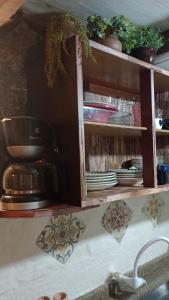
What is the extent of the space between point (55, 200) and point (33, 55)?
63 centimetres

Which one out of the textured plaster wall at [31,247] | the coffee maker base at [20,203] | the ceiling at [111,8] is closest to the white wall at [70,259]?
the textured plaster wall at [31,247]

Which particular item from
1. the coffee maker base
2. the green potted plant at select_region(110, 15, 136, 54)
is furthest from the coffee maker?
the green potted plant at select_region(110, 15, 136, 54)

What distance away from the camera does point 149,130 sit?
52.9 inches

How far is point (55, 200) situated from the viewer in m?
1.08

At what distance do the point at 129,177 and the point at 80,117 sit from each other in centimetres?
54

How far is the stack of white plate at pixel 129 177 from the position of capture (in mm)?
1401

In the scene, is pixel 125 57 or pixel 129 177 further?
pixel 129 177

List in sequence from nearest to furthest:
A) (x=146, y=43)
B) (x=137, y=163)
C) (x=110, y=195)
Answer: (x=110, y=195) < (x=146, y=43) < (x=137, y=163)

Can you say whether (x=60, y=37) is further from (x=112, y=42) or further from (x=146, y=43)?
(x=146, y=43)

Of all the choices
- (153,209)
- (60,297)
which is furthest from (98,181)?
(153,209)

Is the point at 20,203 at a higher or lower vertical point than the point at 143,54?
lower

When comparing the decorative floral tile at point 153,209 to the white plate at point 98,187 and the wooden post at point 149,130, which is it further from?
the white plate at point 98,187

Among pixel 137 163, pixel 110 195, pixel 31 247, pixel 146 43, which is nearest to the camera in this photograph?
pixel 110 195

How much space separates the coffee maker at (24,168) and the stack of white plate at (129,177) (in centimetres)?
52
